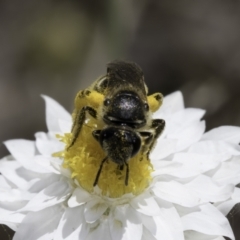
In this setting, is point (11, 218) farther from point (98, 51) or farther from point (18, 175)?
point (98, 51)

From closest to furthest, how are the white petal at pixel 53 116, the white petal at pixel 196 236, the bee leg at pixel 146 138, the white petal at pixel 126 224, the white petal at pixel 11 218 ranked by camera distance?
the bee leg at pixel 146 138 → the white petal at pixel 126 224 → the white petal at pixel 196 236 → the white petal at pixel 11 218 → the white petal at pixel 53 116

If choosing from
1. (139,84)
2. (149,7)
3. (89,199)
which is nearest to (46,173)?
(89,199)

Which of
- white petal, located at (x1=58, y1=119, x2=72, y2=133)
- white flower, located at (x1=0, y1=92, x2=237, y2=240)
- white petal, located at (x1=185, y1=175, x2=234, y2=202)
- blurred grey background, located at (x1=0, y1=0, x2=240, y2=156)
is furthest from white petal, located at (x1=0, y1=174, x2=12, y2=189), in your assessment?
blurred grey background, located at (x1=0, y1=0, x2=240, y2=156)

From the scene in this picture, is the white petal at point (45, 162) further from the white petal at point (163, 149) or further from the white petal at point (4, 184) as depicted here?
the white petal at point (163, 149)

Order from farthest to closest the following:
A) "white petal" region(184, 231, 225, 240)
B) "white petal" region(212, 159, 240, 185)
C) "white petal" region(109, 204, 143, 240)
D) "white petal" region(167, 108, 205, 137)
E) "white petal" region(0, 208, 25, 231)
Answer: "white petal" region(167, 108, 205, 137), "white petal" region(212, 159, 240, 185), "white petal" region(0, 208, 25, 231), "white petal" region(184, 231, 225, 240), "white petal" region(109, 204, 143, 240)

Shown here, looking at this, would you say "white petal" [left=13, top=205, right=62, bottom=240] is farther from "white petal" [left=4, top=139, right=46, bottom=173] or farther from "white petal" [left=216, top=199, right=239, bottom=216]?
"white petal" [left=216, top=199, right=239, bottom=216]

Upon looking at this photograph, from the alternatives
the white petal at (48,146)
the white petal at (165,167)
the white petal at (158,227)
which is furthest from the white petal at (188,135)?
the white petal at (48,146)
